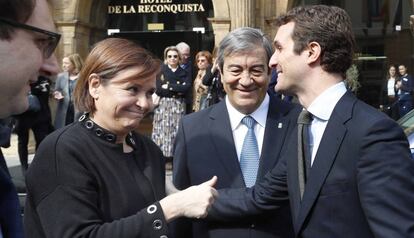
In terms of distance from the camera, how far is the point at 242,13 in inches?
554

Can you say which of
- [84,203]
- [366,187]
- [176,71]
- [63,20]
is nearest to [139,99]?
[84,203]

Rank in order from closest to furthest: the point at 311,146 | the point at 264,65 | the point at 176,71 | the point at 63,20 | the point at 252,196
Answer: the point at 311,146 → the point at 252,196 → the point at 264,65 → the point at 176,71 → the point at 63,20

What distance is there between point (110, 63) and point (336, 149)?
924 millimetres

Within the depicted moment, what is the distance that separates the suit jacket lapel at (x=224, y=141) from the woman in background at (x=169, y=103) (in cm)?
665

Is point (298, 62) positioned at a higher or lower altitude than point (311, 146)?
higher

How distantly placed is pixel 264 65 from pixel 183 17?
493 inches

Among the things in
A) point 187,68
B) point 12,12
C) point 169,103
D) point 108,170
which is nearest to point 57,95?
point 169,103

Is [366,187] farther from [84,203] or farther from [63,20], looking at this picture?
[63,20]

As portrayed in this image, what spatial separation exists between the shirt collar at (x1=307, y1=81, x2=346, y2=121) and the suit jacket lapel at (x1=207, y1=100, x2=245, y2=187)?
79cm

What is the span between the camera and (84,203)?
2.29 metres

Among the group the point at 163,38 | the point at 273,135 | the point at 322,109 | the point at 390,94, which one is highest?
the point at 322,109

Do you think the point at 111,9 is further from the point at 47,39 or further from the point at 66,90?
the point at 47,39

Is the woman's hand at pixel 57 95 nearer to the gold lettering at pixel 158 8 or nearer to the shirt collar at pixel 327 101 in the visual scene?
the gold lettering at pixel 158 8

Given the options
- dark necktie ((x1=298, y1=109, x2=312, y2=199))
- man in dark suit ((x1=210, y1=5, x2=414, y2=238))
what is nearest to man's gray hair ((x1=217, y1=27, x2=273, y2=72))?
man in dark suit ((x1=210, y1=5, x2=414, y2=238))
